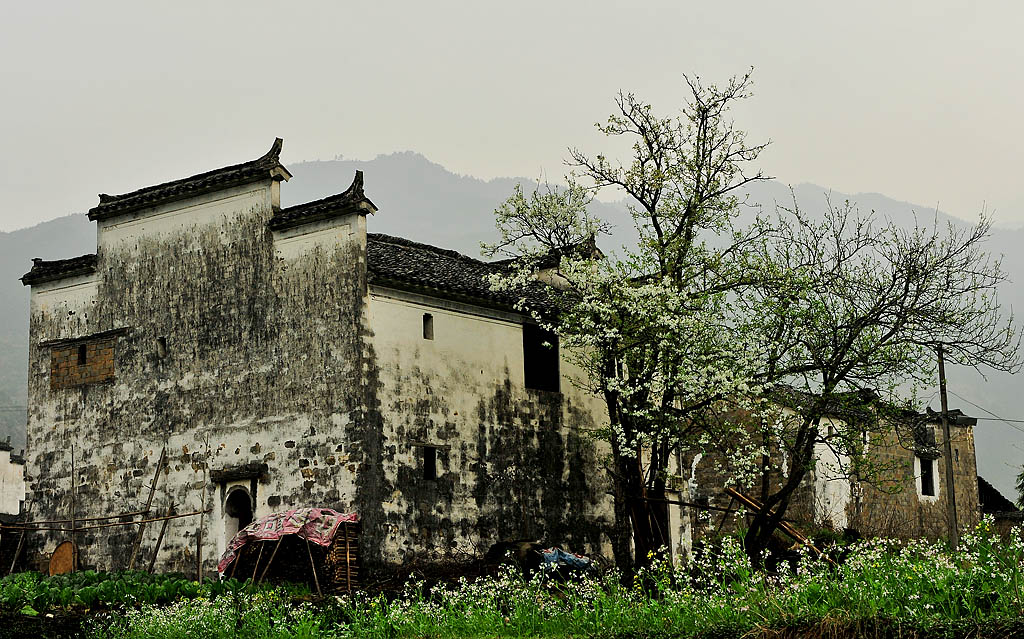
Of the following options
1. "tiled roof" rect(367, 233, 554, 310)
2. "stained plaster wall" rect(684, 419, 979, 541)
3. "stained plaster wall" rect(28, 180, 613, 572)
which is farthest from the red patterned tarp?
"stained plaster wall" rect(684, 419, 979, 541)

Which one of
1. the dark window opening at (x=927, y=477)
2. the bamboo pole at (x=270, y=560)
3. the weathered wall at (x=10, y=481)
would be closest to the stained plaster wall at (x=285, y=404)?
the bamboo pole at (x=270, y=560)

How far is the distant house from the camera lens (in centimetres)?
2361

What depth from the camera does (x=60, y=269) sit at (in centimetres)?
2789

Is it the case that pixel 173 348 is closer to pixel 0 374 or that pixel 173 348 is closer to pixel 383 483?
pixel 383 483

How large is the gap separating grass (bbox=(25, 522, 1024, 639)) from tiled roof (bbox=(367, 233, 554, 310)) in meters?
9.96

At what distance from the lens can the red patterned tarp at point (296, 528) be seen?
842 inches

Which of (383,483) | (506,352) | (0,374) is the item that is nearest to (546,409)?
(506,352)

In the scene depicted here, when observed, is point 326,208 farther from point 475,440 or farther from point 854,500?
point 854,500

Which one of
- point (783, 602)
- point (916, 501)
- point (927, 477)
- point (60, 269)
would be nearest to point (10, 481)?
point (60, 269)

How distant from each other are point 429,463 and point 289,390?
335 centimetres

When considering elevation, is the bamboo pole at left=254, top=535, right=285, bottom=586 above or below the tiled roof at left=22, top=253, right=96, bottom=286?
below

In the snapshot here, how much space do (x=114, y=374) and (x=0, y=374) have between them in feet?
321

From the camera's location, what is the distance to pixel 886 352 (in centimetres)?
2173

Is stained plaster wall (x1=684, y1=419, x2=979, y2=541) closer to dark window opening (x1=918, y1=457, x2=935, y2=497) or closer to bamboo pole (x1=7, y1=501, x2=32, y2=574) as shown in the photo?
dark window opening (x1=918, y1=457, x2=935, y2=497)
